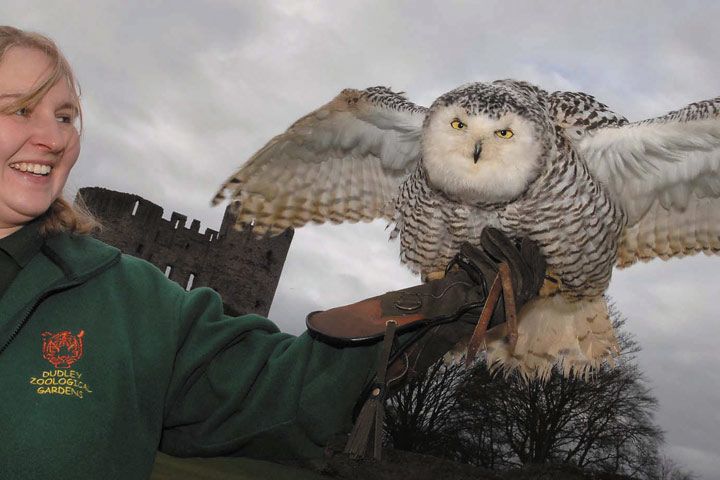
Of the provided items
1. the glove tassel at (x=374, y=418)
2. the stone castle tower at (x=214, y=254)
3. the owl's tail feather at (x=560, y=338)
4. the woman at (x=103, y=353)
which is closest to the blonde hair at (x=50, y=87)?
the woman at (x=103, y=353)

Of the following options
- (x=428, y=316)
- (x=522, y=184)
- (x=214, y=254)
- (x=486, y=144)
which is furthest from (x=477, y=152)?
(x=214, y=254)

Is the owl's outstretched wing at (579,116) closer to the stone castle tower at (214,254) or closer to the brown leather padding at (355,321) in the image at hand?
the brown leather padding at (355,321)

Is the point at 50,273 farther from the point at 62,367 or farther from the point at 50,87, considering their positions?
the point at 50,87

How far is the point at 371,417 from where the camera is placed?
1.71 meters

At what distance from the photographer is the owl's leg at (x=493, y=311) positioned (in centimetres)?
194

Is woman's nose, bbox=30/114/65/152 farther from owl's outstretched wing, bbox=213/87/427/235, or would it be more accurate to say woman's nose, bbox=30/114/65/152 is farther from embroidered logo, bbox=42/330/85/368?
owl's outstretched wing, bbox=213/87/427/235

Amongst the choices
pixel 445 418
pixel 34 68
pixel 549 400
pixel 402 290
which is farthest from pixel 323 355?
pixel 445 418

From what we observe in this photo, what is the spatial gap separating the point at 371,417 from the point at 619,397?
60.6ft

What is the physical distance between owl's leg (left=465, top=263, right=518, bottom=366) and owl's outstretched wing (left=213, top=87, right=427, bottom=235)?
127cm

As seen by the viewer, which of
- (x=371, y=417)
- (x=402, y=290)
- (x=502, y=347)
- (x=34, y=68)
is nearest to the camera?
(x=34, y=68)

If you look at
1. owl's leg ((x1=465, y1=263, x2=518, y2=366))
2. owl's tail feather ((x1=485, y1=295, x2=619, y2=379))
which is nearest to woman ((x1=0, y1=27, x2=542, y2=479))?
owl's leg ((x1=465, y1=263, x2=518, y2=366))

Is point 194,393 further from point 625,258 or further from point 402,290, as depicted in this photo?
point 625,258

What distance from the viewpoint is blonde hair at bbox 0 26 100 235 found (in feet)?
4.92

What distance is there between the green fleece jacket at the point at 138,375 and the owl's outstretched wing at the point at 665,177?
1.67 meters
